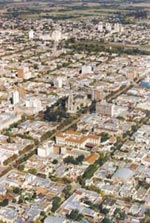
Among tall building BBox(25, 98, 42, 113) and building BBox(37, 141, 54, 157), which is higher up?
tall building BBox(25, 98, 42, 113)

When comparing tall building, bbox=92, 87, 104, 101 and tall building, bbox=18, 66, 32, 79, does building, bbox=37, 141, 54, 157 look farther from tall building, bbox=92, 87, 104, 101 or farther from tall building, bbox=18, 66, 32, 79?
tall building, bbox=18, 66, 32, 79

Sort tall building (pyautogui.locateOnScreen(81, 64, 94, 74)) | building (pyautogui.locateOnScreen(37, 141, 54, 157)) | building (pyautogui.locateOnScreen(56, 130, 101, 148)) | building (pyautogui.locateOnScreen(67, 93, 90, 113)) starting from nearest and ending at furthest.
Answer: building (pyautogui.locateOnScreen(37, 141, 54, 157))
building (pyautogui.locateOnScreen(56, 130, 101, 148))
building (pyautogui.locateOnScreen(67, 93, 90, 113))
tall building (pyautogui.locateOnScreen(81, 64, 94, 74))

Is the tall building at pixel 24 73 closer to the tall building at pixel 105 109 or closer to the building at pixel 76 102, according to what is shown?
the building at pixel 76 102

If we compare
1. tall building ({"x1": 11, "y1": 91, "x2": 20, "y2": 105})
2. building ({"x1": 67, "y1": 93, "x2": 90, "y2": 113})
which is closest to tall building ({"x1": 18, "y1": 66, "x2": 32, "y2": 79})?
tall building ({"x1": 11, "y1": 91, "x2": 20, "y2": 105})

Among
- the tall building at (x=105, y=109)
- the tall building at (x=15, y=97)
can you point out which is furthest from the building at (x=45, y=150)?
the tall building at (x=15, y=97)

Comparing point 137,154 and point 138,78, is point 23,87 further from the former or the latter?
point 137,154

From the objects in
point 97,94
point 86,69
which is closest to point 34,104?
point 97,94

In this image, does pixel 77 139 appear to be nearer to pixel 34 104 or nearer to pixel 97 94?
pixel 34 104

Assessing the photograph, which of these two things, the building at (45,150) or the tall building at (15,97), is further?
the tall building at (15,97)
